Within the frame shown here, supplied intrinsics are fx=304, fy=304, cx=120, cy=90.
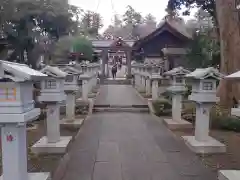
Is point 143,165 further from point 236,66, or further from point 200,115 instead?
point 236,66

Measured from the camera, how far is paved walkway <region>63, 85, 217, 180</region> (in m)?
5.64

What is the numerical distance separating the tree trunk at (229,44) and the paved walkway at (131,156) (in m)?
3.49

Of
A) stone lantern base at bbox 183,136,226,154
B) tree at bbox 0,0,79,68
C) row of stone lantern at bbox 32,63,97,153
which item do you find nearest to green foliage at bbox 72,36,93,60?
tree at bbox 0,0,79,68

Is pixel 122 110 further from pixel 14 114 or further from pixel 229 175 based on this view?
pixel 14 114

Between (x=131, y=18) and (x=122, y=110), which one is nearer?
(x=122, y=110)

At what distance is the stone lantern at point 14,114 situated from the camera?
3824 millimetres

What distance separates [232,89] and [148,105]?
3530 mm

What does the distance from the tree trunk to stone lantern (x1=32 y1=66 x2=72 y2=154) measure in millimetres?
7249

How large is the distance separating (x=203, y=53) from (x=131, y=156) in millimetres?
15495

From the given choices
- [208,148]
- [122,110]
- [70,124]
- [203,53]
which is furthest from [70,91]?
[203,53]

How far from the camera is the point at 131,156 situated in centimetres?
677

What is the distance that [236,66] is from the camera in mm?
11555

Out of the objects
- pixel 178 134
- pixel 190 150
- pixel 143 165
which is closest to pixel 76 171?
pixel 143 165

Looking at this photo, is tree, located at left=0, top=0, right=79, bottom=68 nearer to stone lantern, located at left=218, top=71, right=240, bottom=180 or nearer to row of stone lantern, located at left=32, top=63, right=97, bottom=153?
row of stone lantern, located at left=32, top=63, right=97, bottom=153
